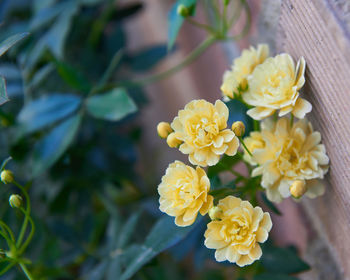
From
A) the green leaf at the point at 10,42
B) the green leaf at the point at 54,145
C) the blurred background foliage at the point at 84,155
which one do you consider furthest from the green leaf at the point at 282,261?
the green leaf at the point at 10,42

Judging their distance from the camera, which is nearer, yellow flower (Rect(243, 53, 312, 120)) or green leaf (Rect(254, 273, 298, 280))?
yellow flower (Rect(243, 53, 312, 120))

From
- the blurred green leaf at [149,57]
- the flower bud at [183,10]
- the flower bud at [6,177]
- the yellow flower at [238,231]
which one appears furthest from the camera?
the blurred green leaf at [149,57]

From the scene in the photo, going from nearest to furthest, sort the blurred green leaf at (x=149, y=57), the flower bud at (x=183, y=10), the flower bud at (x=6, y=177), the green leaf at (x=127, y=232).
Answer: the flower bud at (x=6, y=177) → the flower bud at (x=183, y=10) → the green leaf at (x=127, y=232) → the blurred green leaf at (x=149, y=57)

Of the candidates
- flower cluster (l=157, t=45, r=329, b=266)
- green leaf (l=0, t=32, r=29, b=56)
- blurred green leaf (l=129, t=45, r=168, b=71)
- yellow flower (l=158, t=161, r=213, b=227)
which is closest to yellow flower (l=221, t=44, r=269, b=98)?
flower cluster (l=157, t=45, r=329, b=266)

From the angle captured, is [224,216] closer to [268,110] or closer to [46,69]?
[268,110]

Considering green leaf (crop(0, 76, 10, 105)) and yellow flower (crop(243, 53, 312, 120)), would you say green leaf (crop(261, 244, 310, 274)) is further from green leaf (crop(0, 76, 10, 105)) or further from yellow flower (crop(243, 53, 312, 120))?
green leaf (crop(0, 76, 10, 105))

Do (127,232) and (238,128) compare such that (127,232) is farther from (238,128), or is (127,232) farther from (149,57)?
(149,57)

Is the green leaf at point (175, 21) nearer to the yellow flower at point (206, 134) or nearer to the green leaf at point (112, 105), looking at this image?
the green leaf at point (112, 105)
